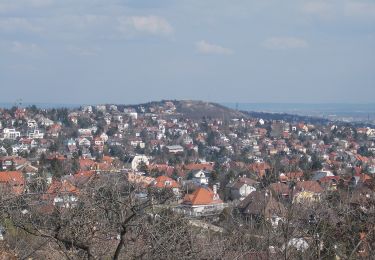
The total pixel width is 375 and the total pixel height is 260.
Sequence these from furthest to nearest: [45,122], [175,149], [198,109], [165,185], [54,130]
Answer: [198,109] < [45,122] < [54,130] < [175,149] < [165,185]

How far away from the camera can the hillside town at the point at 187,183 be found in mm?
5160

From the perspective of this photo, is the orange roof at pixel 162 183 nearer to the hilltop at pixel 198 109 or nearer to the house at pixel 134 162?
the house at pixel 134 162

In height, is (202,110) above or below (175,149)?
above

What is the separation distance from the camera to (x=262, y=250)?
20.6 ft

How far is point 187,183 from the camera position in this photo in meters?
16.6

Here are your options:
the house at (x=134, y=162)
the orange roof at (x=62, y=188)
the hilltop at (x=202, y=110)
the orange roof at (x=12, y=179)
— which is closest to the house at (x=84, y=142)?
the house at (x=134, y=162)

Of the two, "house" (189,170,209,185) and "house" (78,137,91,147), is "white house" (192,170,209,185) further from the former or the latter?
"house" (78,137,91,147)

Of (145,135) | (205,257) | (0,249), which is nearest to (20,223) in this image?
(0,249)

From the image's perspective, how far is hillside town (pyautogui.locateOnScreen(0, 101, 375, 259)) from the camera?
5.16 meters

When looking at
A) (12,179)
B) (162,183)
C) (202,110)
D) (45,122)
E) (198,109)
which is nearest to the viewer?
(12,179)

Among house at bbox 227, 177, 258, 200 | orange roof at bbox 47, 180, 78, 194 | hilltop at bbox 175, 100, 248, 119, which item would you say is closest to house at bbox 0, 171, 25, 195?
orange roof at bbox 47, 180, 78, 194

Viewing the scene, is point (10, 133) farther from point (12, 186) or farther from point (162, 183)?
point (12, 186)

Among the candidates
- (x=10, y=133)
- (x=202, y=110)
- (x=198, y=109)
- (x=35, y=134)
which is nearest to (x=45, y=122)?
(x=35, y=134)

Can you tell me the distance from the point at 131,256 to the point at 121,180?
47.0 inches
